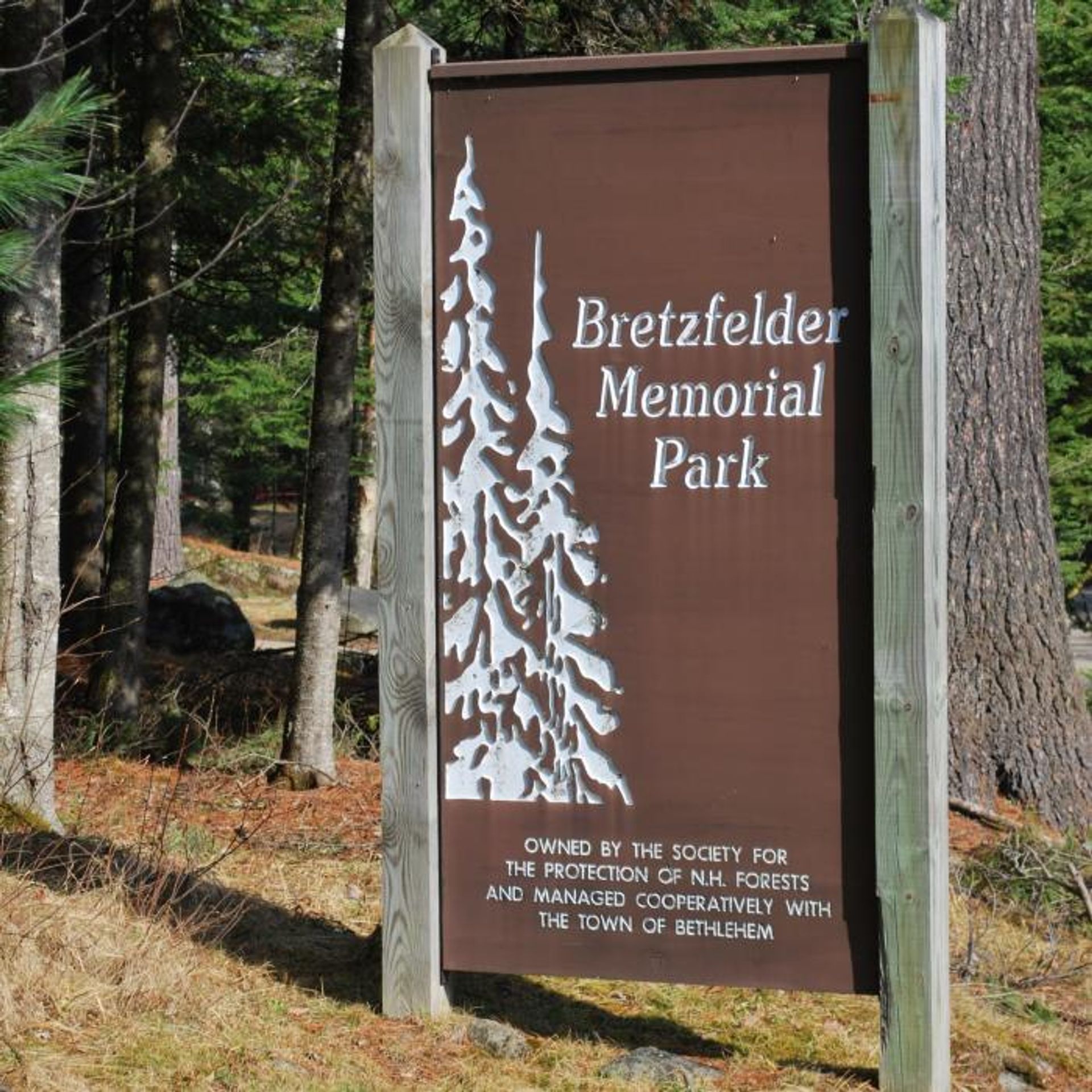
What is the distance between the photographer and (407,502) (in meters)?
5.09

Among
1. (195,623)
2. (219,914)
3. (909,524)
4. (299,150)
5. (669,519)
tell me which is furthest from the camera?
(195,623)

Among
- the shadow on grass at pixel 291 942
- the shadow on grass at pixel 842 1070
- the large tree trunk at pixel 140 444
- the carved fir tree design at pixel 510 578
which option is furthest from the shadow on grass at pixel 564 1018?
the large tree trunk at pixel 140 444

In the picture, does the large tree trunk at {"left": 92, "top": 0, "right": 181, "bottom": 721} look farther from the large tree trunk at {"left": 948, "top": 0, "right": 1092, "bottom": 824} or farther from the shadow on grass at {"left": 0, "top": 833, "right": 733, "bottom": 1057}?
the large tree trunk at {"left": 948, "top": 0, "right": 1092, "bottom": 824}

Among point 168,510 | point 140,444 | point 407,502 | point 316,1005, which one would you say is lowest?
point 316,1005

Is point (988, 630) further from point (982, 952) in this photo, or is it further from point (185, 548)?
point (185, 548)

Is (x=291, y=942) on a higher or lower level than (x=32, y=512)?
lower

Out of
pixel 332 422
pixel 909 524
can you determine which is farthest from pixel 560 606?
pixel 332 422

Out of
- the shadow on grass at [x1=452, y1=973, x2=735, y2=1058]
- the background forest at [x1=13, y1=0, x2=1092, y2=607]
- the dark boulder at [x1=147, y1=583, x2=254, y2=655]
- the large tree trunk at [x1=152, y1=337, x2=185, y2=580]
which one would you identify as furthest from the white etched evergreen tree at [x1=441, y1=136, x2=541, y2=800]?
the large tree trunk at [x1=152, y1=337, x2=185, y2=580]

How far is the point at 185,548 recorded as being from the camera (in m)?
31.7

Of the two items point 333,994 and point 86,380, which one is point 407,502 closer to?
point 333,994

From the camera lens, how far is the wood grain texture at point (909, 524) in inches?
181

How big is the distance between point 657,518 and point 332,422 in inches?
204

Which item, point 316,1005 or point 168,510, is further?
point 168,510

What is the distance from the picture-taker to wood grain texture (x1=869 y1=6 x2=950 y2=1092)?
4.61m
